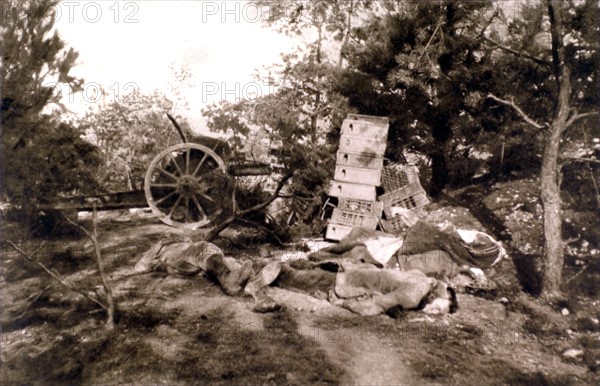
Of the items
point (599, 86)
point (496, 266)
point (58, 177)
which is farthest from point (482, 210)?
point (58, 177)

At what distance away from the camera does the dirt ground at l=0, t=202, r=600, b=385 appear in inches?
145

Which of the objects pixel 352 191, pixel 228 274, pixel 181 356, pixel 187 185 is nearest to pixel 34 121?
pixel 187 185

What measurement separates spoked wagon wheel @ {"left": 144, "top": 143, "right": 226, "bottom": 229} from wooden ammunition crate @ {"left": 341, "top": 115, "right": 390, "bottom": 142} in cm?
215

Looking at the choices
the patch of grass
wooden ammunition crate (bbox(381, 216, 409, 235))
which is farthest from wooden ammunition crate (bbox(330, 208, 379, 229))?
the patch of grass

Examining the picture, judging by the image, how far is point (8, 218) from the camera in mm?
6312

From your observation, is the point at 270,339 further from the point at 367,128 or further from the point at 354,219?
the point at 367,128

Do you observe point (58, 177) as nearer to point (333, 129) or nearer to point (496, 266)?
point (333, 129)

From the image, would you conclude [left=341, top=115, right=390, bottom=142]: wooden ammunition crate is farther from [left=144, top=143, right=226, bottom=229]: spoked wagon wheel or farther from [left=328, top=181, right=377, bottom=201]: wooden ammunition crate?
[left=144, top=143, right=226, bottom=229]: spoked wagon wheel

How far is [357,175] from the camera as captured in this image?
7.05 m

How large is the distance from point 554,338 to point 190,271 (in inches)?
167

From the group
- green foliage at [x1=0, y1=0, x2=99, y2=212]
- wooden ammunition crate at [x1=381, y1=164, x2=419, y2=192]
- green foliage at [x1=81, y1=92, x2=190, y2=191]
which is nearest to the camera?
green foliage at [x1=0, y1=0, x2=99, y2=212]

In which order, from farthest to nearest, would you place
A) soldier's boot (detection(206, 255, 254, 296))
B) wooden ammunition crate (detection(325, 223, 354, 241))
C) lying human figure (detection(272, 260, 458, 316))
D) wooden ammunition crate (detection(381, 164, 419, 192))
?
wooden ammunition crate (detection(381, 164, 419, 192)) → wooden ammunition crate (detection(325, 223, 354, 241)) → soldier's boot (detection(206, 255, 254, 296)) → lying human figure (detection(272, 260, 458, 316))

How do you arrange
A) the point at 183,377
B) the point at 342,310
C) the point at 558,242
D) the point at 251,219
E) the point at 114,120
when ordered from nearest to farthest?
the point at 183,377
the point at 342,310
the point at 558,242
the point at 251,219
the point at 114,120

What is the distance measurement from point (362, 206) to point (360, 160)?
76 centimetres
